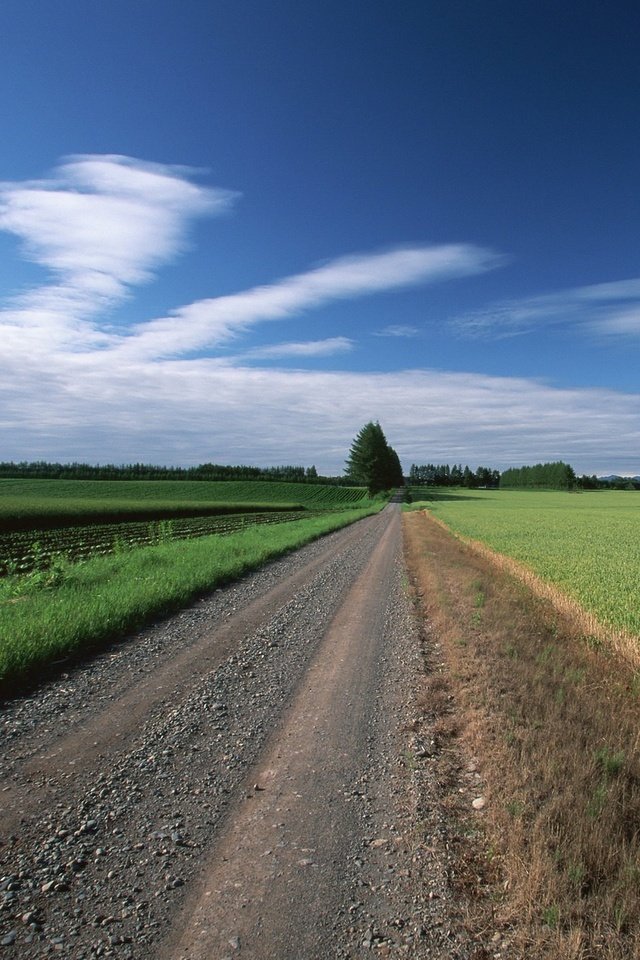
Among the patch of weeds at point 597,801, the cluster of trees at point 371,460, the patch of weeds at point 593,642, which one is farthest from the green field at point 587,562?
the cluster of trees at point 371,460

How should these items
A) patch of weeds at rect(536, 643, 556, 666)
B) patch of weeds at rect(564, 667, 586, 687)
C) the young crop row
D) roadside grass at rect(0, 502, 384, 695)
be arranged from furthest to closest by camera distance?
1. the young crop row
2. patch of weeds at rect(536, 643, 556, 666)
3. roadside grass at rect(0, 502, 384, 695)
4. patch of weeds at rect(564, 667, 586, 687)

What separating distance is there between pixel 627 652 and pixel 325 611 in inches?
236

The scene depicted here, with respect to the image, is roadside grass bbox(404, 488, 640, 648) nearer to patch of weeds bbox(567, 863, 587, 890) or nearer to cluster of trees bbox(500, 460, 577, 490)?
patch of weeds bbox(567, 863, 587, 890)

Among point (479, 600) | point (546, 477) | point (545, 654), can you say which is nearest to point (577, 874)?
point (545, 654)

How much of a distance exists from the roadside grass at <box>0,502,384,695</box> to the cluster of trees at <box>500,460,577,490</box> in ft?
522

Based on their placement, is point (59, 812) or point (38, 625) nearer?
point (59, 812)

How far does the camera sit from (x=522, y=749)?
5.12 m

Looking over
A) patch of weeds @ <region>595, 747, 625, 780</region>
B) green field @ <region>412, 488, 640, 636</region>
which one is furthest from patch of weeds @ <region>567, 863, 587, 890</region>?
green field @ <region>412, 488, 640, 636</region>

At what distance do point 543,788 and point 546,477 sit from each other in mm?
182213

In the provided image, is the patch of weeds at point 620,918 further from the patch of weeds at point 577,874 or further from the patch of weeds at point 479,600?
the patch of weeds at point 479,600

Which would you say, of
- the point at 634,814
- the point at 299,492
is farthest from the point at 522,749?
the point at 299,492

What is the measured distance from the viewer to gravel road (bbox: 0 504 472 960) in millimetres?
3121

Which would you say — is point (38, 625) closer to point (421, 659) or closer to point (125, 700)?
point (125, 700)

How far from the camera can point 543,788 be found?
4414 millimetres
